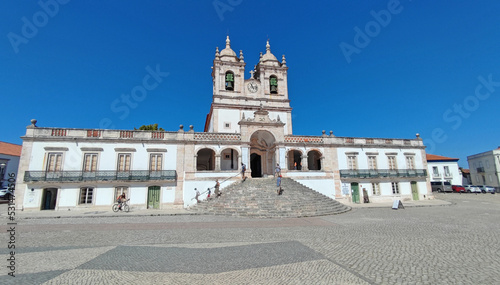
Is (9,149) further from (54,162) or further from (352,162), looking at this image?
(352,162)

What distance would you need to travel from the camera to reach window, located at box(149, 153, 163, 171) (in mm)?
20031

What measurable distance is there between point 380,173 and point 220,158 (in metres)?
16.5

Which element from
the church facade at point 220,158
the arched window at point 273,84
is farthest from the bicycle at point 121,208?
the arched window at point 273,84

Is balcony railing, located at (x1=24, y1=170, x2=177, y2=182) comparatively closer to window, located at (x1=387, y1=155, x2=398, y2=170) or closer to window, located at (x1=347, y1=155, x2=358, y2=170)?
window, located at (x1=347, y1=155, x2=358, y2=170)

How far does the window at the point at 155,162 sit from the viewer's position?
789 inches

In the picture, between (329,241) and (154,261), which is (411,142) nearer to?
(329,241)

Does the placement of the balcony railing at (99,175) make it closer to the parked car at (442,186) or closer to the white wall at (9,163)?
the white wall at (9,163)

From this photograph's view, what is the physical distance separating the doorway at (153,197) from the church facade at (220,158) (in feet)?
0.26

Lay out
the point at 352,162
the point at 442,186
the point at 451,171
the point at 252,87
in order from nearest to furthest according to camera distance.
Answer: the point at 352,162 → the point at 252,87 → the point at 442,186 → the point at 451,171

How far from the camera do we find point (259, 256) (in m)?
6.00

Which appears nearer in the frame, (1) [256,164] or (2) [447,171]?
(1) [256,164]

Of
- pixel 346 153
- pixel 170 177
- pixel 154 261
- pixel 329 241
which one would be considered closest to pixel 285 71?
pixel 346 153

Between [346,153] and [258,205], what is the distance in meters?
13.0

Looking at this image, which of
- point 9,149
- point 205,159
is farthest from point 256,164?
point 9,149
